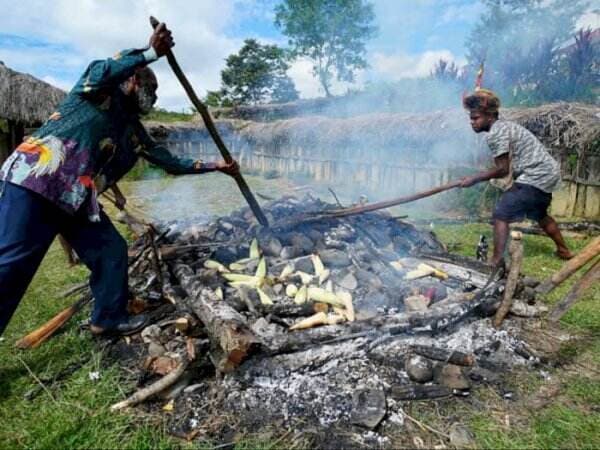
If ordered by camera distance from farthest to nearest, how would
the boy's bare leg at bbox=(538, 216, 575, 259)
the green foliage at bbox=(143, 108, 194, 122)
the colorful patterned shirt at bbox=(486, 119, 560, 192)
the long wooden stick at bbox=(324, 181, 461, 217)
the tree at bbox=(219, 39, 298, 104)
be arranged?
1. the tree at bbox=(219, 39, 298, 104)
2. the green foliage at bbox=(143, 108, 194, 122)
3. the boy's bare leg at bbox=(538, 216, 575, 259)
4. the colorful patterned shirt at bbox=(486, 119, 560, 192)
5. the long wooden stick at bbox=(324, 181, 461, 217)

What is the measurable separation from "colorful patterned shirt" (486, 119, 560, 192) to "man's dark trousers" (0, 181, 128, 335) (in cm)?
400

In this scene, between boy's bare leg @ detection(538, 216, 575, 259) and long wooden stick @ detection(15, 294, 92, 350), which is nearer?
long wooden stick @ detection(15, 294, 92, 350)

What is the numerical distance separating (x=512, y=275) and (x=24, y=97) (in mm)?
10946

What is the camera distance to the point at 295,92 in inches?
1345

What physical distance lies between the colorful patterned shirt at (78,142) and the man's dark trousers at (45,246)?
0.12 m

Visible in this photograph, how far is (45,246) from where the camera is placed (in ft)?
9.04

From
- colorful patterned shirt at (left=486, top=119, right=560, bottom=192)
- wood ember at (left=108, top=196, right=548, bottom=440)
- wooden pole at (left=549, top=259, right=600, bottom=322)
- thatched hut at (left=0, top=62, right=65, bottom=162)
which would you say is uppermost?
thatched hut at (left=0, top=62, right=65, bottom=162)

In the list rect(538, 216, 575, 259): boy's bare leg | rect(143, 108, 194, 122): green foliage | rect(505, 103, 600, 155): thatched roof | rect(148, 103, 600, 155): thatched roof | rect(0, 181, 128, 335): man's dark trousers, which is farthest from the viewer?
rect(143, 108, 194, 122): green foliage

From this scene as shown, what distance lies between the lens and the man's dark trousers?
258cm

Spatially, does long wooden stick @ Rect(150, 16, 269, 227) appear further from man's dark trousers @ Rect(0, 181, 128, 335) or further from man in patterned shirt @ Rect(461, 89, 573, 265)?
man in patterned shirt @ Rect(461, 89, 573, 265)

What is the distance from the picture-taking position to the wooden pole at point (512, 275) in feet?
10.2

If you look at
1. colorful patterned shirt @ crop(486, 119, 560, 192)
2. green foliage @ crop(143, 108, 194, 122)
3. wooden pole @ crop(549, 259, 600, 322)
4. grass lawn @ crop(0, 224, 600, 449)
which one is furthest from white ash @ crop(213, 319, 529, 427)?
green foliage @ crop(143, 108, 194, 122)

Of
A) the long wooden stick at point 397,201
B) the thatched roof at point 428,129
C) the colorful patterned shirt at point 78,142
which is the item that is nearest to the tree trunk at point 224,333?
the colorful patterned shirt at point 78,142

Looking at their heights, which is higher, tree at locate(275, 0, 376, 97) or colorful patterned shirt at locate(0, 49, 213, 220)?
tree at locate(275, 0, 376, 97)
